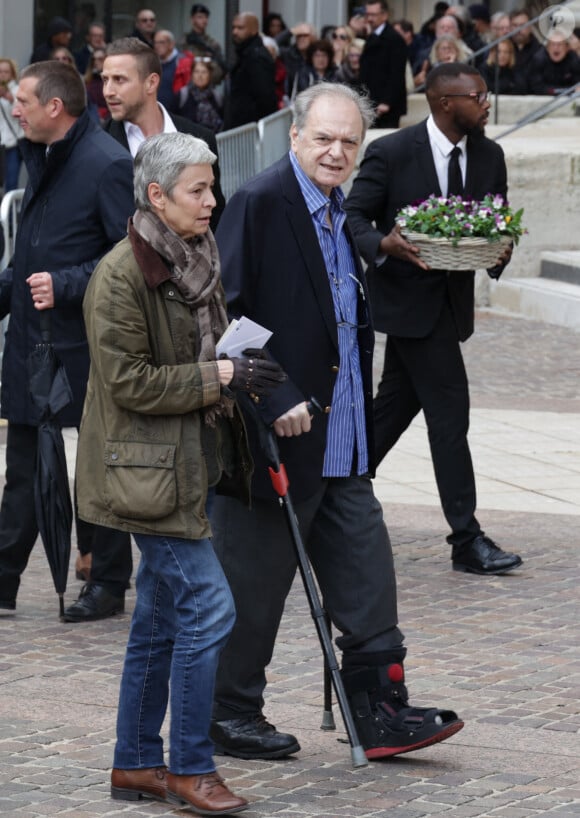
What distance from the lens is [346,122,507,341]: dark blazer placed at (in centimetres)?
755

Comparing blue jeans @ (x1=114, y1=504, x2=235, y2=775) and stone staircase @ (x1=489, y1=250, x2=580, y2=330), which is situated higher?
blue jeans @ (x1=114, y1=504, x2=235, y2=775)

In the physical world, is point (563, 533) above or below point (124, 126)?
below

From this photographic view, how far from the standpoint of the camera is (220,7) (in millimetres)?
28594

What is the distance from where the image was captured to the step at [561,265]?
52.6ft

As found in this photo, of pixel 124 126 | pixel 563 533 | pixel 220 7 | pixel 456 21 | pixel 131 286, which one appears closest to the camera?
pixel 131 286

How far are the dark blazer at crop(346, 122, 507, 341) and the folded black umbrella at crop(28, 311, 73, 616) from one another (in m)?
1.47

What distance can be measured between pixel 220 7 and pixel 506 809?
25.0m

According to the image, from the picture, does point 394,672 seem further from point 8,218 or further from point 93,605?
point 8,218

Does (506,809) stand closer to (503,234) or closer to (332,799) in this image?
(332,799)

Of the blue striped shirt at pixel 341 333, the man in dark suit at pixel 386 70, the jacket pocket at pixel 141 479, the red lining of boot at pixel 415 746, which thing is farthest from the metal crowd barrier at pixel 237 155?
the jacket pocket at pixel 141 479

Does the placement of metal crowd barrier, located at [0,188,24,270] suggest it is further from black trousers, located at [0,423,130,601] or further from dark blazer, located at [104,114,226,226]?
black trousers, located at [0,423,130,601]

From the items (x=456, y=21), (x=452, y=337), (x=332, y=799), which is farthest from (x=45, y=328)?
(x=456, y=21)

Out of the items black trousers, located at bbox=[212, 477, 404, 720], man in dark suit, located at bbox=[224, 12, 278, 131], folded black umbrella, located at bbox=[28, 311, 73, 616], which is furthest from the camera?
man in dark suit, located at bbox=[224, 12, 278, 131]

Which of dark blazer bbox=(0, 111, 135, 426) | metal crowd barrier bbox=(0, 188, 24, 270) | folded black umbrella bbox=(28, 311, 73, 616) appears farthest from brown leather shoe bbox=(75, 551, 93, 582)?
metal crowd barrier bbox=(0, 188, 24, 270)
